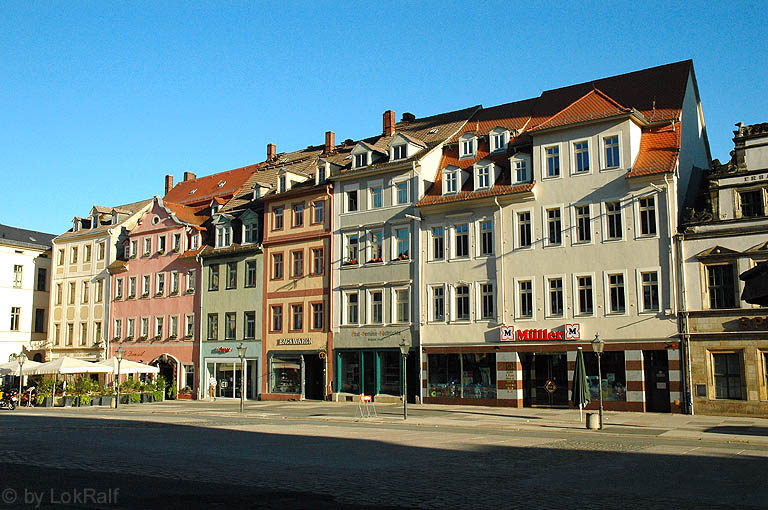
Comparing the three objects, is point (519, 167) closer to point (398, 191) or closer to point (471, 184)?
point (471, 184)

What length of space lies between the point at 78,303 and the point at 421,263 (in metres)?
33.3

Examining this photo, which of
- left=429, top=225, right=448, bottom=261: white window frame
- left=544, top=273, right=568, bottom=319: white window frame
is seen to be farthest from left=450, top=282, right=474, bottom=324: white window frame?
left=544, top=273, right=568, bottom=319: white window frame

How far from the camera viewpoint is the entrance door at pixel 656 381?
34.9 metres

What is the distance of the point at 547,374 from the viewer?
38875mm

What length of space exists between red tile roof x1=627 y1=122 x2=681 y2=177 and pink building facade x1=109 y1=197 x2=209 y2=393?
102 ft

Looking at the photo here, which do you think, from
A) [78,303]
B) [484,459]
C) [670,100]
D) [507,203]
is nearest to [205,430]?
[484,459]

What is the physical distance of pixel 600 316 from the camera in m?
36.8

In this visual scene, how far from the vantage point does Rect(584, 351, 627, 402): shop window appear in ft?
118

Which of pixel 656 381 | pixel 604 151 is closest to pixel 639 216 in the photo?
pixel 604 151

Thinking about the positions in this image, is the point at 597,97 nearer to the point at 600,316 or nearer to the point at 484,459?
the point at 600,316

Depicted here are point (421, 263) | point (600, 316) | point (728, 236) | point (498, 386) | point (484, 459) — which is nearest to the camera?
point (484, 459)

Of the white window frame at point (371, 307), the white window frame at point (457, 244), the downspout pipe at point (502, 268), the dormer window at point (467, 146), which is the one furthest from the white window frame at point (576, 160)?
the white window frame at point (371, 307)

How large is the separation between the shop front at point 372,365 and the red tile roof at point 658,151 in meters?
15.3

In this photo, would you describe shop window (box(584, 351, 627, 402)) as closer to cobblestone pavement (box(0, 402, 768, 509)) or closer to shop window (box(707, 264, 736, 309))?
shop window (box(707, 264, 736, 309))
